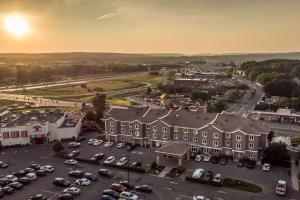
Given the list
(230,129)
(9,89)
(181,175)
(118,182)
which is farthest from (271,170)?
(9,89)

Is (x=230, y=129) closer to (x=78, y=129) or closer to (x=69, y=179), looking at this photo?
(x=69, y=179)

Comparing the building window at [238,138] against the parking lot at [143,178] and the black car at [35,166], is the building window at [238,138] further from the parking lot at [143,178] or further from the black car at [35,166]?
the black car at [35,166]

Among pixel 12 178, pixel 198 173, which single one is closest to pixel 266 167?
pixel 198 173

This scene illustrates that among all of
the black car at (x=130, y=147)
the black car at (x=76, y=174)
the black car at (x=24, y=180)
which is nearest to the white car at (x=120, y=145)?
the black car at (x=130, y=147)

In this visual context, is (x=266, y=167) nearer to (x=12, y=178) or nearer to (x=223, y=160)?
(x=223, y=160)

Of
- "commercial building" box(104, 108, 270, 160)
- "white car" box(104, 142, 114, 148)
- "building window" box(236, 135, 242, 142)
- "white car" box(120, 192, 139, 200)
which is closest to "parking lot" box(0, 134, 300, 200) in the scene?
"white car" box(104, 142, 114, 148)

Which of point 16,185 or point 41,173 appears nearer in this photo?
point 16,185

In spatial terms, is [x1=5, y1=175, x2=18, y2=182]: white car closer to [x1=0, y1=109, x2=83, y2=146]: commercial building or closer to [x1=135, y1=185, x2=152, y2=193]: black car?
[x1=0, y1=109, x2=83, y2=146]: commercial building
